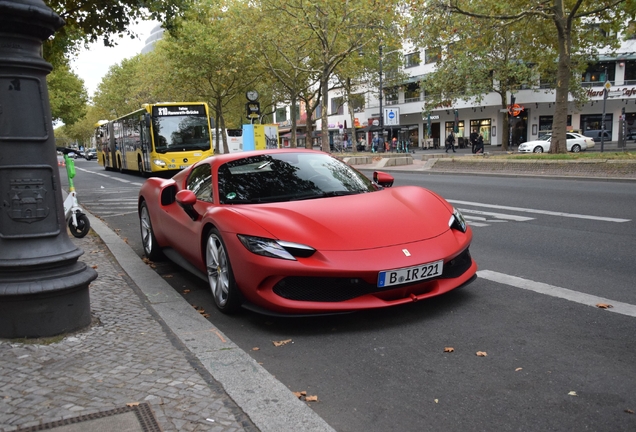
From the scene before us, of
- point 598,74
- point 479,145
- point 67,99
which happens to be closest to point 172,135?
point 479,145

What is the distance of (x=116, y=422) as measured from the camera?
269cm

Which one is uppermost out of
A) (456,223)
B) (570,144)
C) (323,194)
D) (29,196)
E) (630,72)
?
(630,72)

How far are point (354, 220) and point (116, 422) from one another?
230 cm

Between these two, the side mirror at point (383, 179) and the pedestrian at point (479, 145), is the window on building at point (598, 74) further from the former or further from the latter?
the side mirror at point (383, 179)

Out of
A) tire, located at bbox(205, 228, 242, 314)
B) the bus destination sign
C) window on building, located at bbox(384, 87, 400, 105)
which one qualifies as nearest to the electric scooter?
tire, located at bbox(205, 228, 242, 314)

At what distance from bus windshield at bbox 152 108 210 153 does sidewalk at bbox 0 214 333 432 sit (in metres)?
20.8

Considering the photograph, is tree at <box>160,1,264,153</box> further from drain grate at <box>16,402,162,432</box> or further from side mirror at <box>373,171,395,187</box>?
drain grate at <box>16,402,162,432</box>

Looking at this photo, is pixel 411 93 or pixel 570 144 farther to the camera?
pixel 411 93

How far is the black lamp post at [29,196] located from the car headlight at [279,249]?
1214mm

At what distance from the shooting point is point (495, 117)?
56875mm

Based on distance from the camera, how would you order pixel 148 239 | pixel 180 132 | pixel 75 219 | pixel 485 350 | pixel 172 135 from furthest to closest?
1. pixel 180 132
2. pixel 172 135
3. pixel 75 219
4. pixel 148 239
5. pixel 485 350

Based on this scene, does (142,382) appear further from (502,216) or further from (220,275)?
(502,216)

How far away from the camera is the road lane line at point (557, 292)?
4.29 meters

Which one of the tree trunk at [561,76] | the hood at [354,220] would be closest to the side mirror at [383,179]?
the hood at [354,220]
